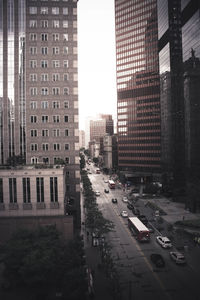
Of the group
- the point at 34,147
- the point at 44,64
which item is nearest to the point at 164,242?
the point at 34,147

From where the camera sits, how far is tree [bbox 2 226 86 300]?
28.8m

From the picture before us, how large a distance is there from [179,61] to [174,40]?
981cm

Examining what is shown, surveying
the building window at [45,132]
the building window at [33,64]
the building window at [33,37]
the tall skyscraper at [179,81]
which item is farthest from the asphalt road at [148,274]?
the building window at [33,37]

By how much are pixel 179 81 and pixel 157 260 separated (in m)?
69.2

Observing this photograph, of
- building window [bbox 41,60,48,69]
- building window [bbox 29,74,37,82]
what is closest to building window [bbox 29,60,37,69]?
building window [bbox 41,60,48,69]

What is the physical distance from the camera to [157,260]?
41.3 metres

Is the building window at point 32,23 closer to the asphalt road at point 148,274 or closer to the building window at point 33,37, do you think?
the building window at point 33,37

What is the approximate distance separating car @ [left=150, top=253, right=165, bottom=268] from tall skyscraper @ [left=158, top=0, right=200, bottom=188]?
4442cm

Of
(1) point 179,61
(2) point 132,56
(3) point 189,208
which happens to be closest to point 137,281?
(3) point 189,208

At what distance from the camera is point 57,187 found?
4909 centimetres

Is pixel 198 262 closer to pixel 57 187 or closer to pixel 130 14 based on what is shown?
pixel 57 187

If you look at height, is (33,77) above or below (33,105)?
above

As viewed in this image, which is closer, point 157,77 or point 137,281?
point 137,281

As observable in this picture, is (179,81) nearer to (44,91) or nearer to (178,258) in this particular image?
(44,91)
